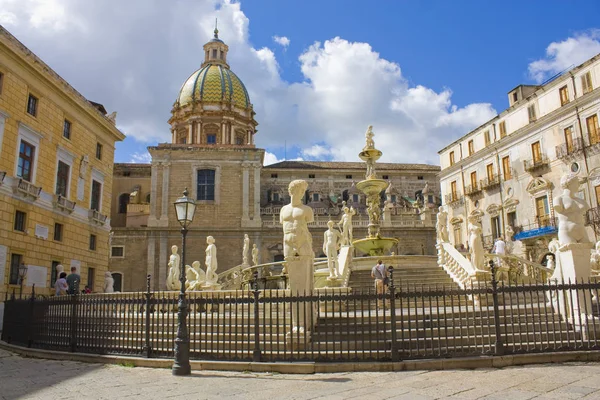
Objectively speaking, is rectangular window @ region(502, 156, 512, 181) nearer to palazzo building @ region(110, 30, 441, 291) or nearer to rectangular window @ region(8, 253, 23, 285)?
palazzo building @ region(110, 30, 441, 291)

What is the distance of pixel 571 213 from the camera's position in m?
9.66

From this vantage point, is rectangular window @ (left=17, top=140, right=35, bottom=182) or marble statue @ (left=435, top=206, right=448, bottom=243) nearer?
marble statue @ (left=435, top=206, right=448, bottom=243)

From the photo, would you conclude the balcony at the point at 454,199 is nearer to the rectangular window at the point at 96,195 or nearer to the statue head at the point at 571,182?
the rectangular window at the point at 96,195

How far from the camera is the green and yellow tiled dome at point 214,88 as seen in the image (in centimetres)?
4709

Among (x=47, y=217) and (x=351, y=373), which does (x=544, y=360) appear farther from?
(x=47, y=217)

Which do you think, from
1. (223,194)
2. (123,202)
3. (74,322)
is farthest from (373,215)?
(123,202)

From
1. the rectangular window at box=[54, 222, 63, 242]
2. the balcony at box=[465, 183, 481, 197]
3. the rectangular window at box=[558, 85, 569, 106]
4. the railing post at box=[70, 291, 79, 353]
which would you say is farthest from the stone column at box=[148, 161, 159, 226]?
the rectangular window at box=[558, 85, 569, 106]

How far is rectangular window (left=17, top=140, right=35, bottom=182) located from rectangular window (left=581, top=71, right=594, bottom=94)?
26.9 meters

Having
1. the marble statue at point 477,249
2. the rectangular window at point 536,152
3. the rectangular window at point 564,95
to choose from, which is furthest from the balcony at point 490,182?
the marble statue at point 477,249

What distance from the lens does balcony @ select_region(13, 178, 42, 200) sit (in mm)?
18391

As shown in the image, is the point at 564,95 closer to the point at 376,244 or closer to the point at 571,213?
the point at 376,244

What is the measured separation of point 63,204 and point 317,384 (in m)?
18.1

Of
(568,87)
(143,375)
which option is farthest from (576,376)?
(568,87)

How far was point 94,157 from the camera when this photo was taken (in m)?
24.7
